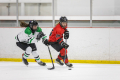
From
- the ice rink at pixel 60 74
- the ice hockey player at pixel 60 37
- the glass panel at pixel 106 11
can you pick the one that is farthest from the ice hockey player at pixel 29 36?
the glass panel at pixel 106 11

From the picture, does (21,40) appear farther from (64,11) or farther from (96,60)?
(96,60)

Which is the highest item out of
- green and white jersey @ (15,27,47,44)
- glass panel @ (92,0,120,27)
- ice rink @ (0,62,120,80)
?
glass panel @ (92,0,120,27)

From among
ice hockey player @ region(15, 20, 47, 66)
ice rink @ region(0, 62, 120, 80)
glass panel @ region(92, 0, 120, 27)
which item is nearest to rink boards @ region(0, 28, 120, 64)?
glass panel @ region(92, 0, 120, 27)

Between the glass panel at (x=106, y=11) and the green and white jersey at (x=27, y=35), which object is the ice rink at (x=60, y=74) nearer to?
the green and white jersey at (x=27, y=35)

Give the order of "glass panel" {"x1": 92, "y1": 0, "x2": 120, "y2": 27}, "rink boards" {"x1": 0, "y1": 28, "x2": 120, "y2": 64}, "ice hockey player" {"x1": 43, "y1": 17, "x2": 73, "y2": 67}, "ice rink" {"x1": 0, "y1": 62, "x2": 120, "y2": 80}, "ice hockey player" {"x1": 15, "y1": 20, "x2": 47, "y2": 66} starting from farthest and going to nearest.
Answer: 1. "glass panel" {"x1": 92, "y1": 0, "x2": 120, "y2": 27}
2. "rink boards" {"x1": 0, "y1": 28, "x2": 120, "y2": 64}
3. "ice hockey player" {"x1": 15, "y1": 20, "x2": 47, "y2": 66}
4. "ice hockey player" {"x1": 43, "y1": 17, "x2": 73, "y2": 67}
5. "ice rink" {"x1": 0, "y1": 62, "x2": 120, "y2": 80}

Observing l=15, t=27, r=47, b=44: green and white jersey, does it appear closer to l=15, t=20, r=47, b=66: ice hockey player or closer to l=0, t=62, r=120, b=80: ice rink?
l=15, t=20, r=47, b=66: ice hockey player

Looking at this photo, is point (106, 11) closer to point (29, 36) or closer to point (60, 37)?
point (60, 37)

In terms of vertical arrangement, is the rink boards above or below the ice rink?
above

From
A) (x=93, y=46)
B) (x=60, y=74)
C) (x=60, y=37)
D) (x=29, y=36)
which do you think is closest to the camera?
(x=60, y=74)

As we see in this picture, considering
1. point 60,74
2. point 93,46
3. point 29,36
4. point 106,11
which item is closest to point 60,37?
point 29,36

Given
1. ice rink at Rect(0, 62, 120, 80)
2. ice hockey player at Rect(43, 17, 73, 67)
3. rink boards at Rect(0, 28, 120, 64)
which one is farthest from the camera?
rink boards at Rect(0, 28, 120, 64)

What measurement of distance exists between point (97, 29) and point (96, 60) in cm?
80

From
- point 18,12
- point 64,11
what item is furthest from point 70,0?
point 18,12

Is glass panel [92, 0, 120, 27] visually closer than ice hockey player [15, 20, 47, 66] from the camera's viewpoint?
No
